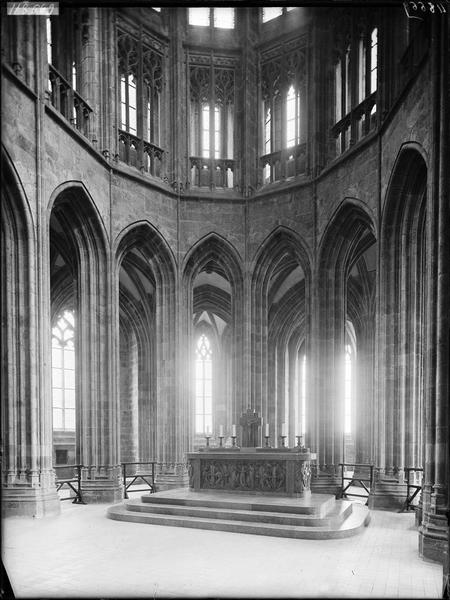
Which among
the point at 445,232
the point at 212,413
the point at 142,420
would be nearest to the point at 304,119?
the point at 445,232

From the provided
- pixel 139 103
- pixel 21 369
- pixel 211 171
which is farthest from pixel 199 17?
pixel 21 369

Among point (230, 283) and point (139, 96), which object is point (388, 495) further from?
point (139, 96)

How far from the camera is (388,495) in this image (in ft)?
44.5

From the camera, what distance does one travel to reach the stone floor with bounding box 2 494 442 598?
6.98m

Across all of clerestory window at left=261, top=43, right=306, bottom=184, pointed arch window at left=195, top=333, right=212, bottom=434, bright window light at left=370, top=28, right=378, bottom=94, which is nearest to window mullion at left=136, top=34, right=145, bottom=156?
clerestory window at left=261, top=43, right=306, bottom=184

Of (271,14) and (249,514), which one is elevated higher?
(271,14)

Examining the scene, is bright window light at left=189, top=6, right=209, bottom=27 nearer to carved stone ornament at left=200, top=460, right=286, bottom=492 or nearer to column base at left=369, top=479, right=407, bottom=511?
carved stone ornament at left=200, top=460, right=286, bottom=492

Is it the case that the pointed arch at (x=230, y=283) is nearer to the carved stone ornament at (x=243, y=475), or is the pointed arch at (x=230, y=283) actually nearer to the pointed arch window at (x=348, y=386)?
the carved stone ornament at (x=243, y=475)

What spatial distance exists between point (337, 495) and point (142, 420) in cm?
1089

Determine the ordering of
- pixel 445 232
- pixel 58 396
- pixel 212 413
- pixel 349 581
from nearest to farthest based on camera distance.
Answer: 1. pixel 349 581
2. pixel 445 232
3. pixel 58 396
4. pixel 212 413

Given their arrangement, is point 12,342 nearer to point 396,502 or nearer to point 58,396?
point 396,502

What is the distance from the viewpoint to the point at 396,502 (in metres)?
13.4

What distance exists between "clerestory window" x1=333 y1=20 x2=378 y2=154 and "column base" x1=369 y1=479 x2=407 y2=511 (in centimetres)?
954

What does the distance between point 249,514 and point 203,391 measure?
1884 centimetres
